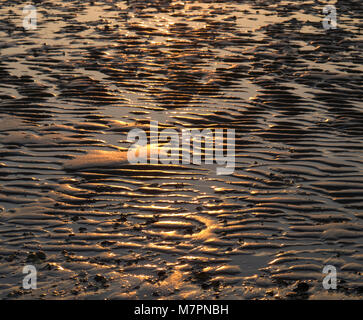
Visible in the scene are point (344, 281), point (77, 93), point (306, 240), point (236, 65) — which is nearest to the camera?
point (344, 281)

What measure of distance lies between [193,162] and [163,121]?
193cm

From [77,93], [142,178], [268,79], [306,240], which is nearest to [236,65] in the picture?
[268,79]

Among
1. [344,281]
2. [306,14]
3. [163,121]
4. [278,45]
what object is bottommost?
[344,281]

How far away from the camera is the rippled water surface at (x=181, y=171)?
6.39 meters

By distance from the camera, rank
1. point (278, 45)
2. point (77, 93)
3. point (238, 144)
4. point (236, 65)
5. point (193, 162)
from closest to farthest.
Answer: point (193, 162) < point (238, 144) < point (77, 93) < point (236, 65) < point (278, 45)

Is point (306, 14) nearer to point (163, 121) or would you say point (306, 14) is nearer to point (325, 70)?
point (325, 70)

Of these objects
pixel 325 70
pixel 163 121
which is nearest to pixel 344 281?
pixel 163 121

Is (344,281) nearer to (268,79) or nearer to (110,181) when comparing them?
(110,181)

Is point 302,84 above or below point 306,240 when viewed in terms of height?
above

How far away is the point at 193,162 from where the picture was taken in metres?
9.29

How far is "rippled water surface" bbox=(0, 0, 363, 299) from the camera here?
6.39m

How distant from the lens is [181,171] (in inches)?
352

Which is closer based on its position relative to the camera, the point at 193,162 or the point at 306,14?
the point at 193,162

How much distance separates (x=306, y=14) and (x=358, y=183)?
46.9 feet
